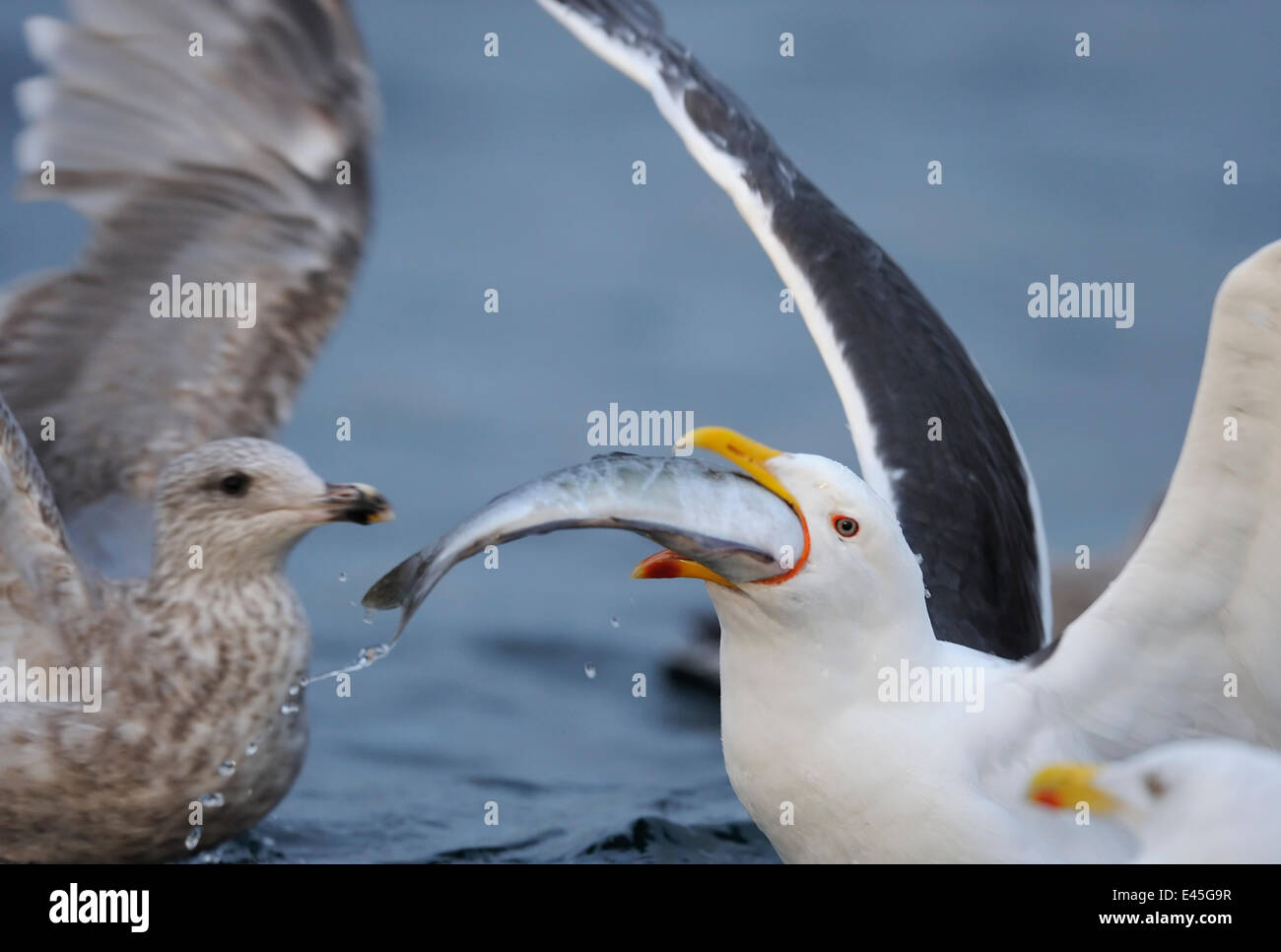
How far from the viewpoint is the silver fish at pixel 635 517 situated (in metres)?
4.20

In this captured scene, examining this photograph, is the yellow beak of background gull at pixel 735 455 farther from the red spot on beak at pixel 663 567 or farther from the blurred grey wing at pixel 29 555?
the blurred grey wing at pixel 29 555

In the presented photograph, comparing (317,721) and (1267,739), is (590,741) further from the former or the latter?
(1267,739)

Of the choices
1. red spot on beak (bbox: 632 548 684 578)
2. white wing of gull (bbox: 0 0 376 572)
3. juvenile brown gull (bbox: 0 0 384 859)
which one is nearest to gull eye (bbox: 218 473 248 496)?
juvenile brown gull (bbox: 0 0 384 859)

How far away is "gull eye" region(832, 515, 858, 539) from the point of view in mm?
4688

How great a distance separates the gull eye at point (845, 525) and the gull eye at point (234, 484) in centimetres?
198

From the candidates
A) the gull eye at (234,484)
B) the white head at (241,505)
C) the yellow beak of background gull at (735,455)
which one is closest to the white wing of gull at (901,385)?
the yellow beak of background gull at (735,455)

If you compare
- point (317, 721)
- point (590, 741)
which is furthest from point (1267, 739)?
point (317, 721)

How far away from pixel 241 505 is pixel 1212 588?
2775 mm

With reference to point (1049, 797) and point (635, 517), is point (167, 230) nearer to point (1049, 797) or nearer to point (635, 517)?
point (635, 517)

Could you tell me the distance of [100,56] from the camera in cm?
645

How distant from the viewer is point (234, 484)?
5.89m

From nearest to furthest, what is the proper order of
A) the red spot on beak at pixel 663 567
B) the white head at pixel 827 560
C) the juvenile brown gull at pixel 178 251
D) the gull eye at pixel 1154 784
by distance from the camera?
the gull eye at pixel 1154 784 < the red spot on beak at pixel 663 567 < the white head at pixel 827 560 < the juvenile brown gull at pixel 178 251

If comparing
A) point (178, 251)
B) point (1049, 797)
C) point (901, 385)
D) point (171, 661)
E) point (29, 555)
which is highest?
point (178, 251)

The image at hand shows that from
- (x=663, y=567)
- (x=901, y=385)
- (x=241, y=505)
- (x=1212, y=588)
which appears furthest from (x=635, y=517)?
(x=901, y=385)
